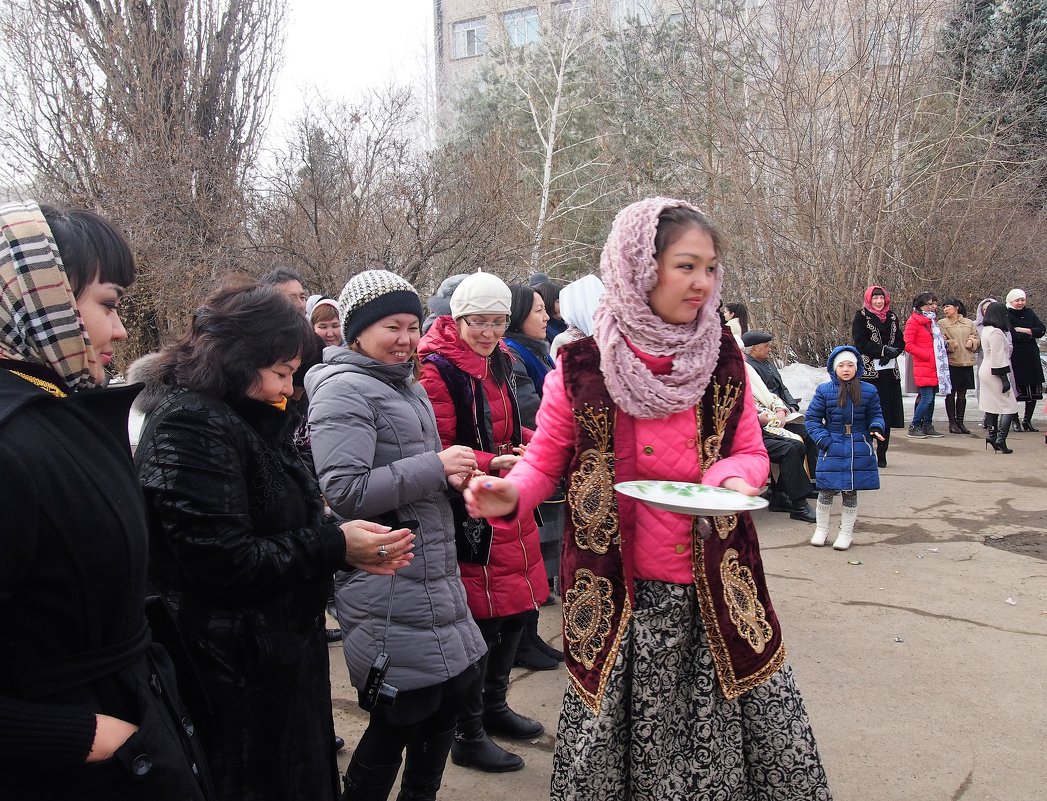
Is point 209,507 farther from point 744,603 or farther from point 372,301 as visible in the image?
point 744,603

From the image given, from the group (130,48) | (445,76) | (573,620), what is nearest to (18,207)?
(573,620)

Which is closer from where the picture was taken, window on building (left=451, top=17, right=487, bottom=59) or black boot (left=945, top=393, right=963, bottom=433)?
black boot (left=945, top=393, right=963, bottom=433)

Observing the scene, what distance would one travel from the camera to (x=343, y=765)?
364cm

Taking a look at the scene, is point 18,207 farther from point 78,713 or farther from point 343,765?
point 343,765

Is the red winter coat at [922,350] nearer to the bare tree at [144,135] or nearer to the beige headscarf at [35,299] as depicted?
the bare tree at [144,135]

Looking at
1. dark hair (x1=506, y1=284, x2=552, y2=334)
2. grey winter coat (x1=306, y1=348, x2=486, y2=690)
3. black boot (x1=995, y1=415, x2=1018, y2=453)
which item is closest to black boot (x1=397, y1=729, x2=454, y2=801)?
grey winter coat (x1=306, y1=348, x2=486, y2=690)

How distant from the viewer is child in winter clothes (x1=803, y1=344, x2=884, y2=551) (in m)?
6.75

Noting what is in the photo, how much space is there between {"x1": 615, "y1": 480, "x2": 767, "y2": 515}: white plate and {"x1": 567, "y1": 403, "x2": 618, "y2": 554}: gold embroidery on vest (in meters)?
0.16

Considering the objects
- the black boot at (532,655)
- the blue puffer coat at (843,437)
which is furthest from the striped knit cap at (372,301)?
the blue puffer coat at (843,437)

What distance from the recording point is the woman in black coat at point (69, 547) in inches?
55.8

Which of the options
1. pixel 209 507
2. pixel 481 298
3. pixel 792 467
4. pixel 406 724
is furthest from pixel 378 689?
pixel 792 467

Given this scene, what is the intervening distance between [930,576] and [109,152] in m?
10.4

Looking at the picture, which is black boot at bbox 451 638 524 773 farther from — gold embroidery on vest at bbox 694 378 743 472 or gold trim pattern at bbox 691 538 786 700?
gold embroidery on vest at bbox 694 378 743 472

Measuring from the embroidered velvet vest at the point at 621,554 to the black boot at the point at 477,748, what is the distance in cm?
121
